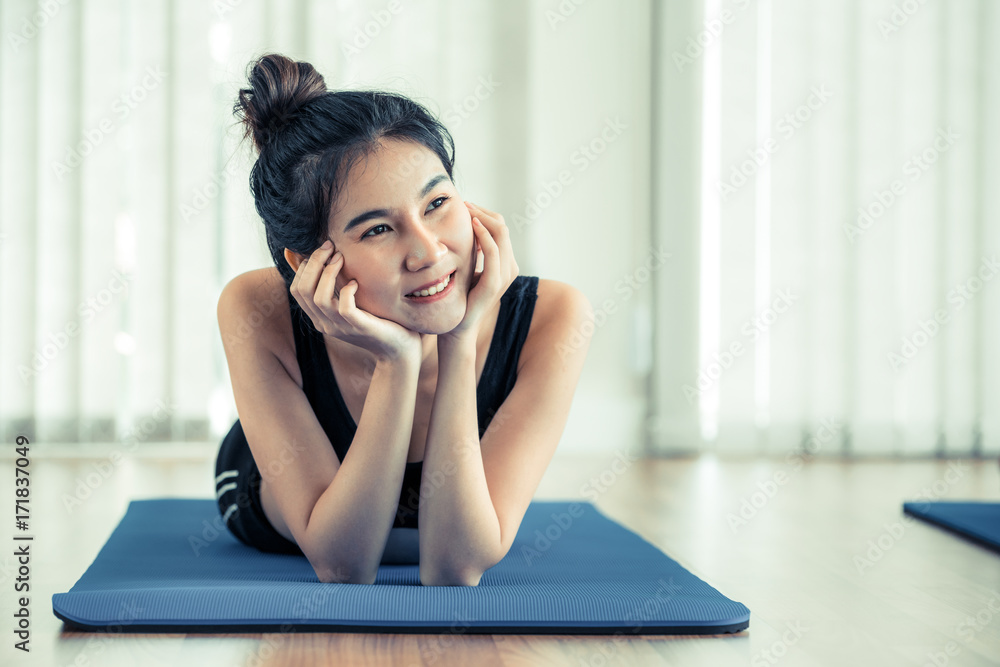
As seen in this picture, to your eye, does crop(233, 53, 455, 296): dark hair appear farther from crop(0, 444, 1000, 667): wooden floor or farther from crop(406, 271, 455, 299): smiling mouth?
crop(0, 444, 1000, 667): wooden floor

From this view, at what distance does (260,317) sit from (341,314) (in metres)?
0.32

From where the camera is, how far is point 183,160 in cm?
357

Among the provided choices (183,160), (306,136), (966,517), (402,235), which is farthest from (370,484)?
(183,160)

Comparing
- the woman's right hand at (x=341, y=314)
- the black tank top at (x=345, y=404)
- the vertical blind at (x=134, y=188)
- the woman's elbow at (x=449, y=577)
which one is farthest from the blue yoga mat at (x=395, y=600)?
the vertical blind at (x=134, y=188)

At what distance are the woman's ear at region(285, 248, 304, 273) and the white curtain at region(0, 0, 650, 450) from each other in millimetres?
2183

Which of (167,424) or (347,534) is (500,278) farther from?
(167,424)

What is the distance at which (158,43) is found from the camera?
3574 millimetres

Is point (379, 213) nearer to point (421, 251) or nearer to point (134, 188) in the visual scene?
point (421, 251)

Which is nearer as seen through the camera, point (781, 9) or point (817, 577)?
point (817, 577)

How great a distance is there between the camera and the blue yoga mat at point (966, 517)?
189 cm

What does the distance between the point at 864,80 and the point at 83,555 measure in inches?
133

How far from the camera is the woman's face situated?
1.26 meters

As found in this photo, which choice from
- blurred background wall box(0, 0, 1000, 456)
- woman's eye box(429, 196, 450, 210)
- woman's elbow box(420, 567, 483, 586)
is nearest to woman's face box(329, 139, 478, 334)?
woman's eye box(429, 196, 450, 210)

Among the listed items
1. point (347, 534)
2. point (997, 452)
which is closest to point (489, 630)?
point (347, 534)
